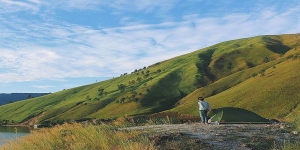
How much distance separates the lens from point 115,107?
543 feet

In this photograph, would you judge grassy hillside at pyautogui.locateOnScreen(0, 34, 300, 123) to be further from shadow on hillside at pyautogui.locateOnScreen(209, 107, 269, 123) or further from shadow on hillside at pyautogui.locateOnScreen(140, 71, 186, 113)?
shadow on hillside at pyautogui.locateOnScreen(209, 107, 269, 123)

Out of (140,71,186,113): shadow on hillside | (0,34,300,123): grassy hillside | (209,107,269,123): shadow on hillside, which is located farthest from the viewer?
(140,71,186,113): shadow on hillside

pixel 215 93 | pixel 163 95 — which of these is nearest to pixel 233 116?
pixel 215 93

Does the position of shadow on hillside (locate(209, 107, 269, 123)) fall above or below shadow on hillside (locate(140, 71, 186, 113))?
below

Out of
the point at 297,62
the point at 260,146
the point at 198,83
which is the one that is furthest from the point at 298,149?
the point at 198,83

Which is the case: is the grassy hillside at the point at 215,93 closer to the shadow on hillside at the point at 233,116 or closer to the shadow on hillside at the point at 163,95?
the shadow on hillside at the point at 163,95

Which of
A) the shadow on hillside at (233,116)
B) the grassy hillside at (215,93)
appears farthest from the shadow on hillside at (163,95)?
the shadow on hillside at (233,116)

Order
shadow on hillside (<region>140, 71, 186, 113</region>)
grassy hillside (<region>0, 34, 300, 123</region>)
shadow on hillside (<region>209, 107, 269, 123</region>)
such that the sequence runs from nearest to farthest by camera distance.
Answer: shadow on hillside (<region>209, 107, 269, 123</region>)
grassy hillside (<region>0, 34, 300, 123</region>)
shadow on hillside (<region>140, 71, 186, 113</region>)

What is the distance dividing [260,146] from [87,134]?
7618 mm

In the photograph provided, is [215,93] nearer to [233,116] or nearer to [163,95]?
[163,95]

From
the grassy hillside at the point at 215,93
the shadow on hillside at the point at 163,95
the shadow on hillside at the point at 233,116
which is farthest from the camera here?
the shadow on hillside at the point at 163,95

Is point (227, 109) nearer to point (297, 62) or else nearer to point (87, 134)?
point (87, 134)

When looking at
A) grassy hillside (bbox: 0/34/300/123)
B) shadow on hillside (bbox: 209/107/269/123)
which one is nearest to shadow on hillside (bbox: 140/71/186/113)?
grassy hillside (bbox: 0/34/300/123)

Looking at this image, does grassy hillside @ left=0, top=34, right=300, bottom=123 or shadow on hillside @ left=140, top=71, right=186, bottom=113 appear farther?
shadow on hillside @ left=140, top=71, right=186, bottom=113
